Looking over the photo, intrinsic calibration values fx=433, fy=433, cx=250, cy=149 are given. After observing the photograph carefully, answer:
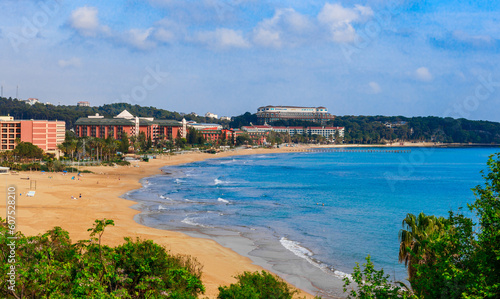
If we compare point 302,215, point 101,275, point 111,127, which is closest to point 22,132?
point 111,127

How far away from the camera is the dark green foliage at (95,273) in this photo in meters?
12.4

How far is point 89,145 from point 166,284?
101 meters

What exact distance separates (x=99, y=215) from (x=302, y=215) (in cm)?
2187

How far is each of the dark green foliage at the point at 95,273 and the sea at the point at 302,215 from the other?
11986mm

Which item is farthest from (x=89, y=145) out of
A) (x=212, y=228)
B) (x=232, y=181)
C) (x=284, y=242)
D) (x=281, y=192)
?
(x=284, y=242)

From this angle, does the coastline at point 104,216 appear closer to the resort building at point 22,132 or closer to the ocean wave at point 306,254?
the ocean wave at point 306,254

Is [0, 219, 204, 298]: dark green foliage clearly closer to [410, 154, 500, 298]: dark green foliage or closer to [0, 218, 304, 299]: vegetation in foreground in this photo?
[0, 218, 304, 299]: vegetation in foreground

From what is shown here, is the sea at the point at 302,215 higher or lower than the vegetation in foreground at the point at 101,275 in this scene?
lower

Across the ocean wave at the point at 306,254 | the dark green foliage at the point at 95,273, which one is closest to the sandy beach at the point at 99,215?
the ocean wave at the point at 306,254

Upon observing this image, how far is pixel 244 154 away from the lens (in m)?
192

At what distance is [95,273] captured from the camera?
13.9m

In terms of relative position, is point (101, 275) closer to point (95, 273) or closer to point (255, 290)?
point (95, 273)

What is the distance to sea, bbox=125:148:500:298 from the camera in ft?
101

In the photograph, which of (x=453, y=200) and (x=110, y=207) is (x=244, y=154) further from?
(x=110, y=207)
